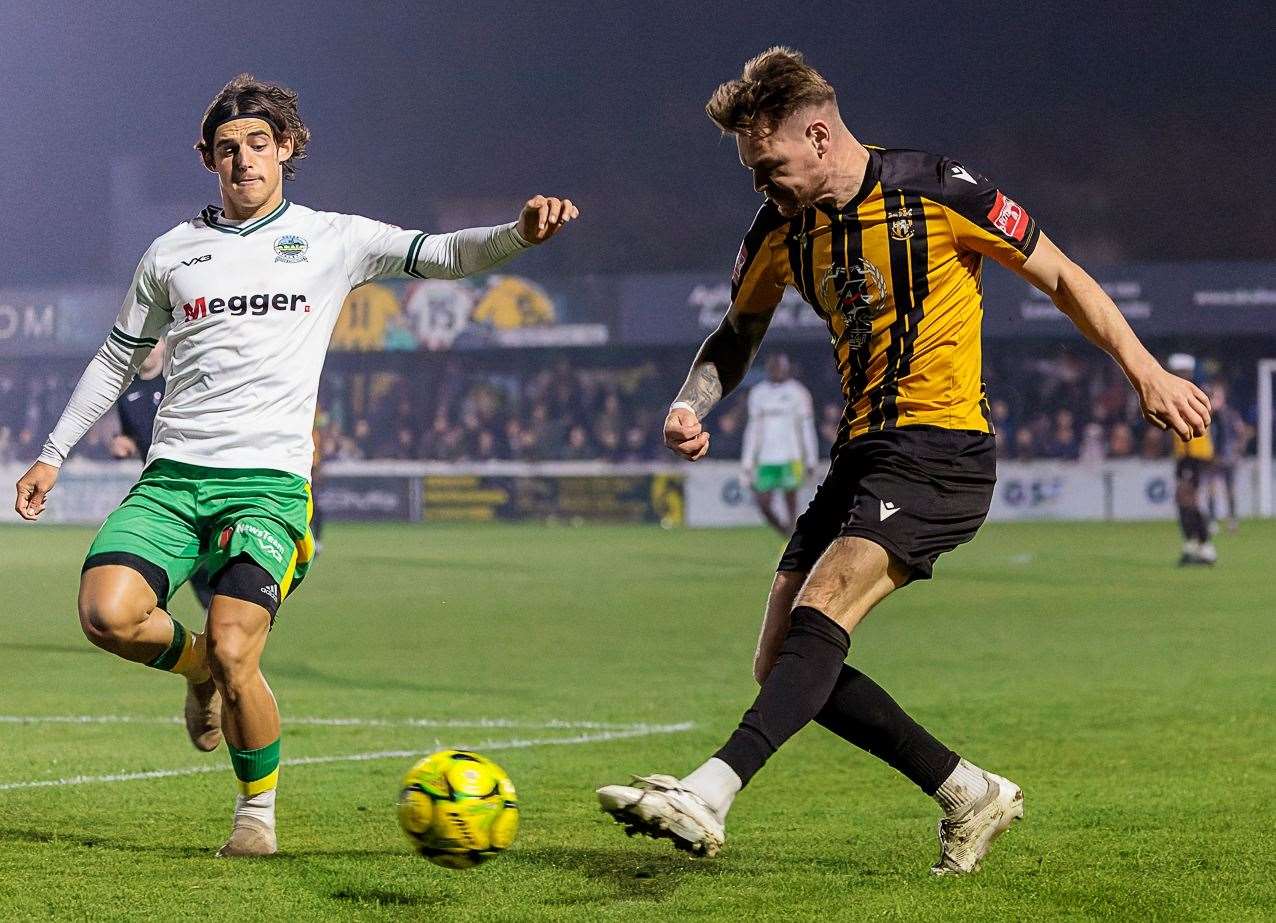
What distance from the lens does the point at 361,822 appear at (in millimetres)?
5508

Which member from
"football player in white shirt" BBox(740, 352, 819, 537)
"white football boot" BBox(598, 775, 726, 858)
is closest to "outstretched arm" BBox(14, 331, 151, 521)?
"white football boot" BBox(598, 775, 726, 858)

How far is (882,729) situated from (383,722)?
3.96 metres

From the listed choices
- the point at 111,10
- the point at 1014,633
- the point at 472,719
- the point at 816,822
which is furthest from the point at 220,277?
the point at 111,10

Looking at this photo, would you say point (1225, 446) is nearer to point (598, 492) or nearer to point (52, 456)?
point (598, 492)

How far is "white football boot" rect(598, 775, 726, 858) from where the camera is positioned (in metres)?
3.69

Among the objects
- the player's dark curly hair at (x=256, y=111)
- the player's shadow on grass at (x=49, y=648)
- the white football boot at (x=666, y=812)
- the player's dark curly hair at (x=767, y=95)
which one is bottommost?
the player's shadow on grass at (x=49, y=648)

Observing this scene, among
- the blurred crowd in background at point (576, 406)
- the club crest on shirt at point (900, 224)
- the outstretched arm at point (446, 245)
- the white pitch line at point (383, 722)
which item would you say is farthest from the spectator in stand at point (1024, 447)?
Answer: the club crest on shirt at point (900, 224)

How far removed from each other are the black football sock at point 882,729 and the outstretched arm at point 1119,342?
39.2 inches

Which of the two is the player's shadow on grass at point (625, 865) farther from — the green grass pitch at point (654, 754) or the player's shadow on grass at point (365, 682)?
the player's shadow on grass at point (365, 682)

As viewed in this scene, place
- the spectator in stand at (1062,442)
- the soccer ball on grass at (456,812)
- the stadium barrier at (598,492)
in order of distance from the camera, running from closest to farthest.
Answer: the soccer ball on grass at (456,812)
the stadium barrier at (598,492)
the spectator in stand at (1062,442)

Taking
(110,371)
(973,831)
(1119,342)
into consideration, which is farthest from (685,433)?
(110,371)

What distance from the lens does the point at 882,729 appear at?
4617 millimetres

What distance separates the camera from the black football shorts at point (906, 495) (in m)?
4.45

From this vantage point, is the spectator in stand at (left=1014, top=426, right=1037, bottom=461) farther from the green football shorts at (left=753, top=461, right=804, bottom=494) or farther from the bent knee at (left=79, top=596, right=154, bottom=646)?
the bent knee at (left=79, top=596, right=154, bottom=646)
